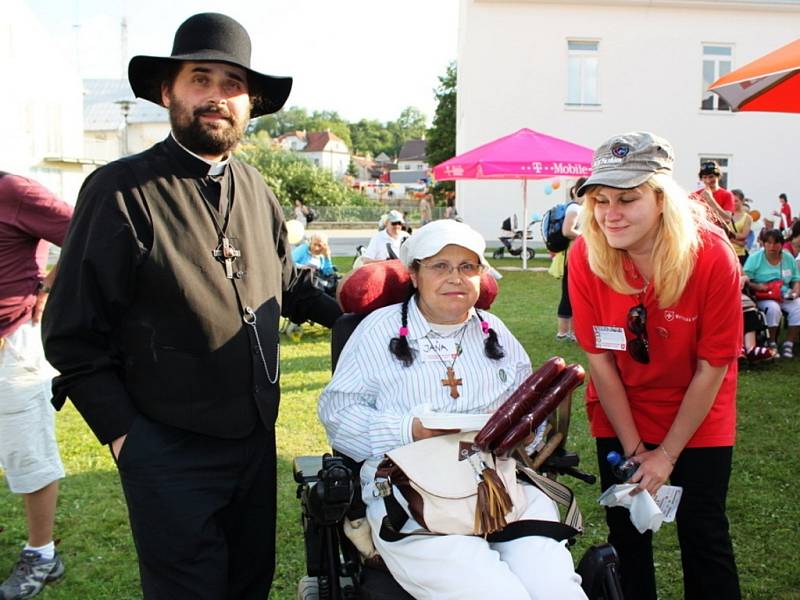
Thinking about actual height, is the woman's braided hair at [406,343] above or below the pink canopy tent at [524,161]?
below

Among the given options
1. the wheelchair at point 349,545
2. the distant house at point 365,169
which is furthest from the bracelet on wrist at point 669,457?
the distant house at point 365,169

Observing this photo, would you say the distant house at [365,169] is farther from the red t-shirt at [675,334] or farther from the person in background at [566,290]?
the red t-shirt at [675,334]

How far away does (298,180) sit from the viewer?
38.6 metres

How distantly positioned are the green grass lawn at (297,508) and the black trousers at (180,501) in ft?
4.23

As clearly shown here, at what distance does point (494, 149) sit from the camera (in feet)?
48.6

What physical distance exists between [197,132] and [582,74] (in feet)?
74.9

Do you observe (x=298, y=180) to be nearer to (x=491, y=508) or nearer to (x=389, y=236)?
(x=389, y=236)

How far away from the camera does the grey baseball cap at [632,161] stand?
2408 millimetres

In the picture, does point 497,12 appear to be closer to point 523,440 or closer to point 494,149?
point 494,149

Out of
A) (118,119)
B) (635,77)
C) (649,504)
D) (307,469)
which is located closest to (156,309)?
(307,469)

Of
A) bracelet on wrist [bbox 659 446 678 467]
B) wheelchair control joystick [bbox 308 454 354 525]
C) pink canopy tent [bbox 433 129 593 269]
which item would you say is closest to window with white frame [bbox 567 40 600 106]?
pink canopy tent [bbox 433 129 593 269]

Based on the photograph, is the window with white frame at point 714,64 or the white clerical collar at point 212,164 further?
the window with white frame at point 714,64

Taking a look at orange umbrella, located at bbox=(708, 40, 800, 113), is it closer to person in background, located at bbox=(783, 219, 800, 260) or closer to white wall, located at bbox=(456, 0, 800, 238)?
person in background, located at bbox=(783, 219, 800, 260)

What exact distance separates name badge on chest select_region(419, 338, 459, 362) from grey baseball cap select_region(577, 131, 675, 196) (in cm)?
83
